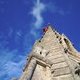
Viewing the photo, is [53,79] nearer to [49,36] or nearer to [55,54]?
[55,54]

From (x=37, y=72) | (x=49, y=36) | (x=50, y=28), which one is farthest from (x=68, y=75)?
(x=50, y=28)

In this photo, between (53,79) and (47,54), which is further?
(47,54)

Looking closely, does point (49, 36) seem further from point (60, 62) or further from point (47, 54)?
point (60, 62)

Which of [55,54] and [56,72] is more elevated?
[55,54]

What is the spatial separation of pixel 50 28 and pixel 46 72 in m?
20.6

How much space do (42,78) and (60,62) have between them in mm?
4382

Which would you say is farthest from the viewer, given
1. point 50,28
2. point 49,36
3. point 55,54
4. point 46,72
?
point 50,28

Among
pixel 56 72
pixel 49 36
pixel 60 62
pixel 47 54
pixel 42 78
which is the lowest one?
pixel 42 78

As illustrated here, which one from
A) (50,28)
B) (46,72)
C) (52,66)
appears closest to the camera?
(46,72)

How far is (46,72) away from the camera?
24328mm

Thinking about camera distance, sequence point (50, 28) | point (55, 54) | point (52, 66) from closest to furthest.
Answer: point (52, 66) → point (55, 54) → point (50, 28)

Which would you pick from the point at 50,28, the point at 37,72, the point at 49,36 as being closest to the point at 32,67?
the point at 37,72

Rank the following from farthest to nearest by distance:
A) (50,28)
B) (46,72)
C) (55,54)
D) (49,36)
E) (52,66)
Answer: (50,28) → (49,36) → (55,54) → (52,66) → (46,72)

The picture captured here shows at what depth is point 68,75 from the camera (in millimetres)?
23016
